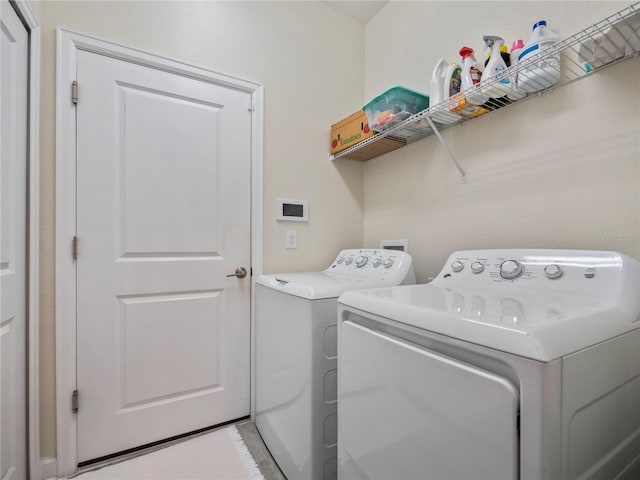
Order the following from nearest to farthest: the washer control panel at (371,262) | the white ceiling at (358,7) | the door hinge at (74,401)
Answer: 1. the door hinge at (74,401)
2. the washer control panel at (371,262)
3. the white ceiling at (358,7)

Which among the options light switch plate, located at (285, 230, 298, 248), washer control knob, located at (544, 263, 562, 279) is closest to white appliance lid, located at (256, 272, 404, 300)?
light switch plate, located at (285, 230, 298, 248)

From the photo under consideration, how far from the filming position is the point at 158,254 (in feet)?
5.43

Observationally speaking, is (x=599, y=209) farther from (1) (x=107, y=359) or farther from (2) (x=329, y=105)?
(1) (x=107, y=359)

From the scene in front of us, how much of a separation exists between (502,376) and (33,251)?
1.78m

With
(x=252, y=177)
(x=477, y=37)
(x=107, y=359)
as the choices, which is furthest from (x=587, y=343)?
(x=107, y=359)

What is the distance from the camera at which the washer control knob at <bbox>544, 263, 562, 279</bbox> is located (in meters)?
0.99

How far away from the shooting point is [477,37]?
1.54 metres

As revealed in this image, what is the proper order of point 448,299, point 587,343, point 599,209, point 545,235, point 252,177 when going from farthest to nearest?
1. point 252,177
2. point 545,235
3. point 599,209
4. point 448,299
5. point 587,343

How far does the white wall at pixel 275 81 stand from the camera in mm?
1420

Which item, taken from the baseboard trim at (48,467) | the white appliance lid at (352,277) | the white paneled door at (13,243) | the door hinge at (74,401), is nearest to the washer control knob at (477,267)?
the white appliance lid at (352,277)

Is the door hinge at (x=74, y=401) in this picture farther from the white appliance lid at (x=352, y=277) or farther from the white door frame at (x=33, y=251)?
the white appliance lid at (x=352, y=277)

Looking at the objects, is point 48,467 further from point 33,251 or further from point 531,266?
point 531,266

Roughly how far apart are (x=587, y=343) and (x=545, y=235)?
2.60 ft

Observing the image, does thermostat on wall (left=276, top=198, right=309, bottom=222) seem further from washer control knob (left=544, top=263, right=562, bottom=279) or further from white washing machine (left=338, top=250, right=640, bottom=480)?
washer control knob (left=544, top=263, right=562, bottom=279)
